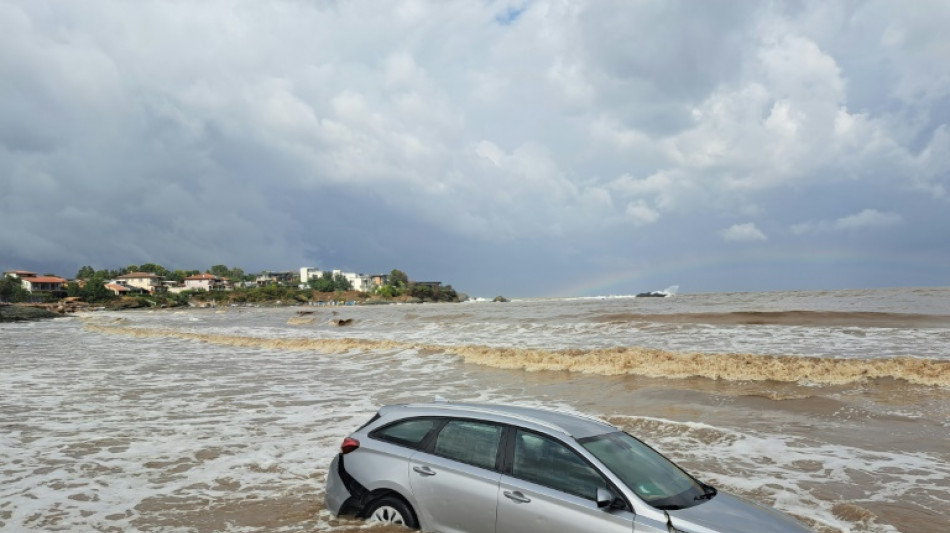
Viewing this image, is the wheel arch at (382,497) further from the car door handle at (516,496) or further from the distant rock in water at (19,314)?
the distant rock in water at (19,314)

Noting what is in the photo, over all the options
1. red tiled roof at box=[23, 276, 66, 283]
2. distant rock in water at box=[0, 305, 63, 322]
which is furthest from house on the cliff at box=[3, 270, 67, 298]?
distant rock in water at box=[0, 305, 63, 322]

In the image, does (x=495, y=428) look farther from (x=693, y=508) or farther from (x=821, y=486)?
(x=821, y=486)

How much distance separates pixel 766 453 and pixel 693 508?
21.7 ft

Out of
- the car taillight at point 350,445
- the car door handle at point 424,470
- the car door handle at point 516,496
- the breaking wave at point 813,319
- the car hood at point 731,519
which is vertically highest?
the breaking wave at point 813,319

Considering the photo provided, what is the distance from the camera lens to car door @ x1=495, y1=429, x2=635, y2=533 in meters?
4.77

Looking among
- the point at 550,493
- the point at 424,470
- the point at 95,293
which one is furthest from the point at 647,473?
the point at 95,293

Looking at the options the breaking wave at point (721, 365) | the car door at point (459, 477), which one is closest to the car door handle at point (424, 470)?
the car door at point (459, 477)

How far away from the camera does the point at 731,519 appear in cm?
469

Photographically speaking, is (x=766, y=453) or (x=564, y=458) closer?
(x=564, y=458)

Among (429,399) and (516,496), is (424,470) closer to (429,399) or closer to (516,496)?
(516,496)

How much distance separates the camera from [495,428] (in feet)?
18.9

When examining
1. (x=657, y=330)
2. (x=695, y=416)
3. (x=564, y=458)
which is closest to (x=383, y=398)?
(x=695, y=416)

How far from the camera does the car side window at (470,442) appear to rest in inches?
222

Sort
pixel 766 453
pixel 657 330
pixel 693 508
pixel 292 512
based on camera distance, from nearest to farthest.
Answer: pixel 693 508 < pixel 292 512 < pixel 766 453 < pixel 657 330
